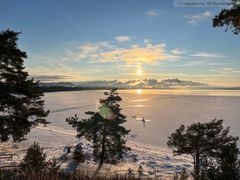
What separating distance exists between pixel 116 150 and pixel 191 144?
29.5 feet

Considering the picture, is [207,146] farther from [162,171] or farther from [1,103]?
[1,103]

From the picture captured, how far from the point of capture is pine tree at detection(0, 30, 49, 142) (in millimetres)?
15891

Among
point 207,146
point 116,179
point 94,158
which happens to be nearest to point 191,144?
point 207,146

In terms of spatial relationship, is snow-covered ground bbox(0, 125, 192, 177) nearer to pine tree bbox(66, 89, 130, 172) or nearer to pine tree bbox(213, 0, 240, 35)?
pine tree bbox(66, 89, 130, 172)

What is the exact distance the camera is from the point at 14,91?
16375 mm

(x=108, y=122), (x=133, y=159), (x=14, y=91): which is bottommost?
(x=133, y=159)

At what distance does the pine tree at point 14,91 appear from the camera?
1589 cm

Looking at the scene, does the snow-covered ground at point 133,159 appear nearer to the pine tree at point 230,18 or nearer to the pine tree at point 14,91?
the pine tree at point 14,91

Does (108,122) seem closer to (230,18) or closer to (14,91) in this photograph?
(14,91)

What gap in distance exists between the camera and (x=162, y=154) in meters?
40.7

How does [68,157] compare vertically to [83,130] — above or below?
below

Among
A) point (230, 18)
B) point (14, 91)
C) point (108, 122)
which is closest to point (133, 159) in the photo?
point (108, 122)

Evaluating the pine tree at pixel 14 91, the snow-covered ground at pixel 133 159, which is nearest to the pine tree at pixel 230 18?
the pine tree at pixel 14 91

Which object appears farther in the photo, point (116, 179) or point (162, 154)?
point (162, 154)
